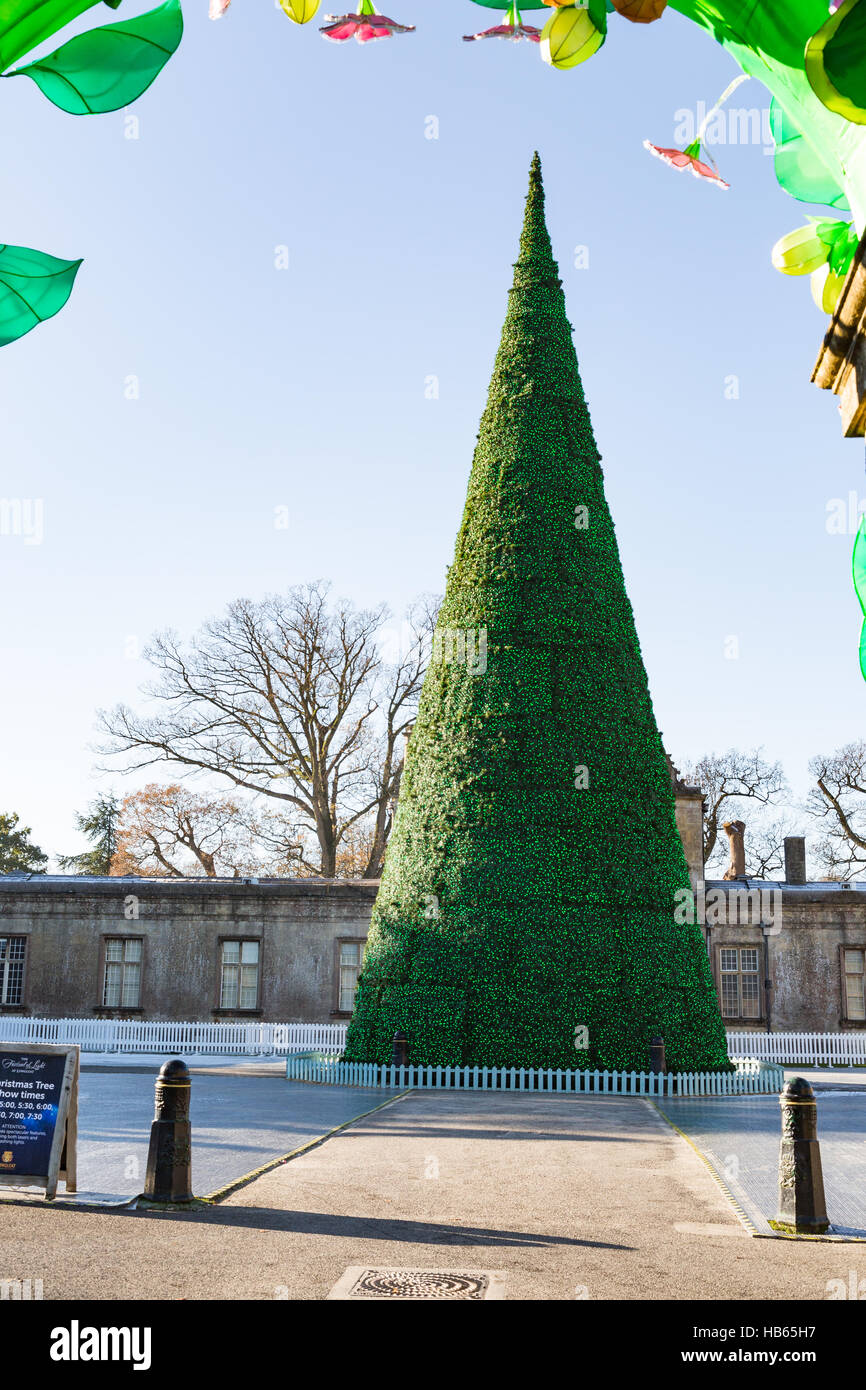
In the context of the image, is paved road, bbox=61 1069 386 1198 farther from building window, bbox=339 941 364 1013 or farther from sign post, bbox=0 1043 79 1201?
building window, bbox=339 941 364 1013

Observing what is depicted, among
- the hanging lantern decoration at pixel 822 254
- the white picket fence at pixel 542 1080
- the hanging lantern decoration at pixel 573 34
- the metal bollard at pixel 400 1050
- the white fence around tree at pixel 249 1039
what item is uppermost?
the hanging lantern decoration at pixel 573 34

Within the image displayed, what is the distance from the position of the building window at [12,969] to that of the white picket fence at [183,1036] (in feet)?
9.95

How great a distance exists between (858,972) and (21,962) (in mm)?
20204

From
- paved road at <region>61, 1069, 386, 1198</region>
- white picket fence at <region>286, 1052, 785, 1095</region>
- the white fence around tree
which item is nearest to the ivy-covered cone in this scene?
white picket fence at <region>286, 1052, 785, 1095</region>

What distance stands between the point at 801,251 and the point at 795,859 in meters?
29.2

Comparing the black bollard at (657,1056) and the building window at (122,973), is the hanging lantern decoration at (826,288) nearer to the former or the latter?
the black bollard at (657,1056)

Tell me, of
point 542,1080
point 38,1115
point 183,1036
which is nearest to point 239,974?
point 183,1036

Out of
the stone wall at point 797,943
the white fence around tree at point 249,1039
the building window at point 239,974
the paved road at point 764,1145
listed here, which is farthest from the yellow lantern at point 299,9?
the stone wall at point 797,943

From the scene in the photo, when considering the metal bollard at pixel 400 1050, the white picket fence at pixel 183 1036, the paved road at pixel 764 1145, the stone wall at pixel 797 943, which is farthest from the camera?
the stone wall at pixel 797 943

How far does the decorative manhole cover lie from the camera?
16.4 feet

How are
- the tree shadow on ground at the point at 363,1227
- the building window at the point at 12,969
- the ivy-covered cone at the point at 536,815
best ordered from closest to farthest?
the tree shadow on ground at the point at 363,1227 → the ivy-covered cone at the point at 536,815 → the building window at the point at 12,969

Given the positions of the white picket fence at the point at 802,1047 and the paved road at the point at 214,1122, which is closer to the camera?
the paved road at the point at 214,1122

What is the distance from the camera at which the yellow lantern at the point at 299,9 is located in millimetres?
3078
